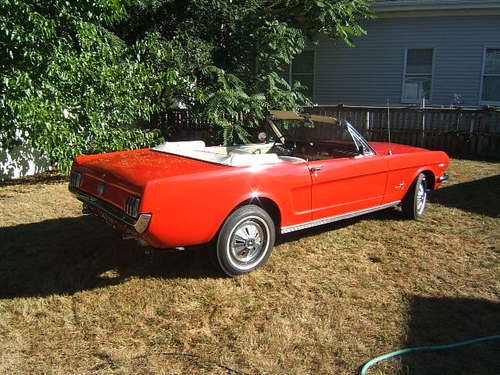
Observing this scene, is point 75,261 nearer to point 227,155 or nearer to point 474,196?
point 227,155

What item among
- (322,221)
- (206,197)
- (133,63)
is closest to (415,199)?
(322,221)

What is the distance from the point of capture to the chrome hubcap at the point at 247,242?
3.80 meters

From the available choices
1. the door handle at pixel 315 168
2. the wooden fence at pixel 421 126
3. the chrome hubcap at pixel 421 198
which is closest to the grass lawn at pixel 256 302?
the chrome hubcap at pixel 421 198

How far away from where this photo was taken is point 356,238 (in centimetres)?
491

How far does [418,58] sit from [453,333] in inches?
486

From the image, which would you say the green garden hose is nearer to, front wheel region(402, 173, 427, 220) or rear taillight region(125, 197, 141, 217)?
rear taillight region(125, 197, 141, 217)

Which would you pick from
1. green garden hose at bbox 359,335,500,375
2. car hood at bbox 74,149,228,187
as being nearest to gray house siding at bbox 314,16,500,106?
car hood at bbox 74,149,228,187

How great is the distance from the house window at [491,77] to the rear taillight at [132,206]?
41.5 ft

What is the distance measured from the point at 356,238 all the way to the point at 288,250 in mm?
825

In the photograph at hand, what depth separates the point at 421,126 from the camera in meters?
10.8

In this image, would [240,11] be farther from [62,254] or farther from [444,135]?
[62,254]

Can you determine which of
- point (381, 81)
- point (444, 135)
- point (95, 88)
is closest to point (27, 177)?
point (95, 88)

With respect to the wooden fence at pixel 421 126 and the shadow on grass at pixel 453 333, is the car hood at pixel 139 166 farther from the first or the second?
the wooden fence at pixel 421 126

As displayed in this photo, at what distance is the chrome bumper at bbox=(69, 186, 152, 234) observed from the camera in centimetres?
325
